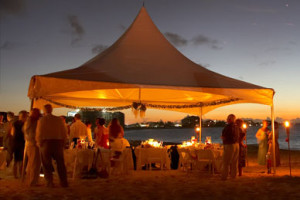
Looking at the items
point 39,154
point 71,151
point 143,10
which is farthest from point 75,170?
point 143,10

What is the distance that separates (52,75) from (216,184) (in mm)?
3809

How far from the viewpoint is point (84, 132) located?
9.04m

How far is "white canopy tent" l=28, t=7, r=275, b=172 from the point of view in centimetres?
676

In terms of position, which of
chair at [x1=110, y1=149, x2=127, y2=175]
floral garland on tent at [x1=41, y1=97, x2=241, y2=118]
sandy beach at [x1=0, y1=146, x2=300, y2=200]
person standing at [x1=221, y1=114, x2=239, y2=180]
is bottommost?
sandy beach at [x1=0, y1=146, x2=300, y2=200]

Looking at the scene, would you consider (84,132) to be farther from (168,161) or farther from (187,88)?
(187,88)

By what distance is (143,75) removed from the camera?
24.0 feet

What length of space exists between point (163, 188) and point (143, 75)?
2446 millimetres

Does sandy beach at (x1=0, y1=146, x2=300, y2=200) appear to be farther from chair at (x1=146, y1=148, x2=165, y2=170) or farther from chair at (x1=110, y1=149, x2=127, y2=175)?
chair at (x1=146, y1=148, x2=165, y2=170)

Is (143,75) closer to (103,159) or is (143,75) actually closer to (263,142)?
(103,159)

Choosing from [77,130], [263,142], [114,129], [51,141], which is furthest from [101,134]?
[263,142]

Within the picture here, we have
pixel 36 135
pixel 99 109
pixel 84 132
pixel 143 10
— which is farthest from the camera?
pixel 99 109

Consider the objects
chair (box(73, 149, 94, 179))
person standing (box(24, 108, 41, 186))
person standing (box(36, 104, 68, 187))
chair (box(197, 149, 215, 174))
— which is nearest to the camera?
person standing (box(36, 104, 68, 187))

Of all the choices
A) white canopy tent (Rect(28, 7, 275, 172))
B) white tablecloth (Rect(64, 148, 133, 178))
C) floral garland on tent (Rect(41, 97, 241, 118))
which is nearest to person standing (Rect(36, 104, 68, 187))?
white canopy tent (Rect(28, 7, 275, 172))

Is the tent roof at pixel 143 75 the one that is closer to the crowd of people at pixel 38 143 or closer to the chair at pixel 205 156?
the crowd of people at pixel 38 143
